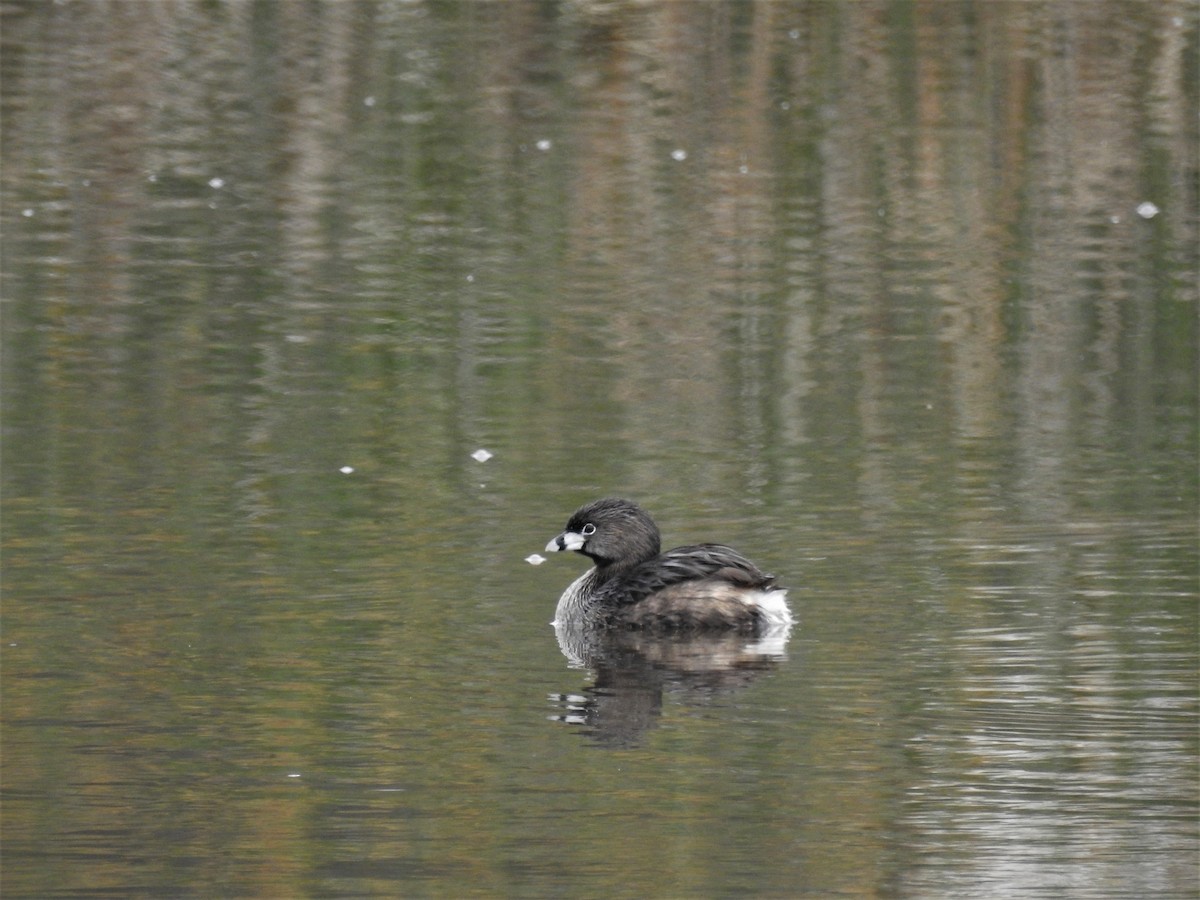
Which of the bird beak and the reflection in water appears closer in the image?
the reflection in water

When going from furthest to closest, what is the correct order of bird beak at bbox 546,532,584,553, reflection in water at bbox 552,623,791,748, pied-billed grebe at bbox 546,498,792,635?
bird beak at bbox 546,532,584,553 → pied-billed grebe at bbox 546,498,792,635 → reflection in water at bbox 552,623,791,748

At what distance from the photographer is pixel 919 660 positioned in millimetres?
8664

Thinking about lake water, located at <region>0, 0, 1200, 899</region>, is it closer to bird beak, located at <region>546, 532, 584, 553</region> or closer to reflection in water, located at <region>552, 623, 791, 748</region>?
reflection in water, located at <region>552, 623, 791, 748</region>

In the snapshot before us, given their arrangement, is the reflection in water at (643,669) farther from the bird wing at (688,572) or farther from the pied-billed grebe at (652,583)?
the bird wing at (688,572)

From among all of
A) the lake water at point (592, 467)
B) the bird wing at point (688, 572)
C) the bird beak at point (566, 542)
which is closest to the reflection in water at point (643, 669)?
the lake water at point (592, 467)

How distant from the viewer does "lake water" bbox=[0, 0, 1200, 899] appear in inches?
272

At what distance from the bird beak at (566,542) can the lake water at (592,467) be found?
0.25m

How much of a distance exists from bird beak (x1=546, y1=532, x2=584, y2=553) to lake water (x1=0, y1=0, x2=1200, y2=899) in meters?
0.25

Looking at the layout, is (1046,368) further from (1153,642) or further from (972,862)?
(972,862)

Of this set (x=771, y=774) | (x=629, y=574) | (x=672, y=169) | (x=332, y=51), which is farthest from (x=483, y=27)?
(x=771, y=774)

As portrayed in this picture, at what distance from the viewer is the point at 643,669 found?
9125mm

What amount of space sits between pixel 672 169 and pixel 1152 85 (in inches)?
247

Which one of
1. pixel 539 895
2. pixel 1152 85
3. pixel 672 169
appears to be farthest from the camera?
pixel 1152 85

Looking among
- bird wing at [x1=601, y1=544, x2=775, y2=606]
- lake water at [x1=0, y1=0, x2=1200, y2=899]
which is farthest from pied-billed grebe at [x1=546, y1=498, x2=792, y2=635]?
lake water at [x1=0, y1=0, x2=1200, y2=899]
